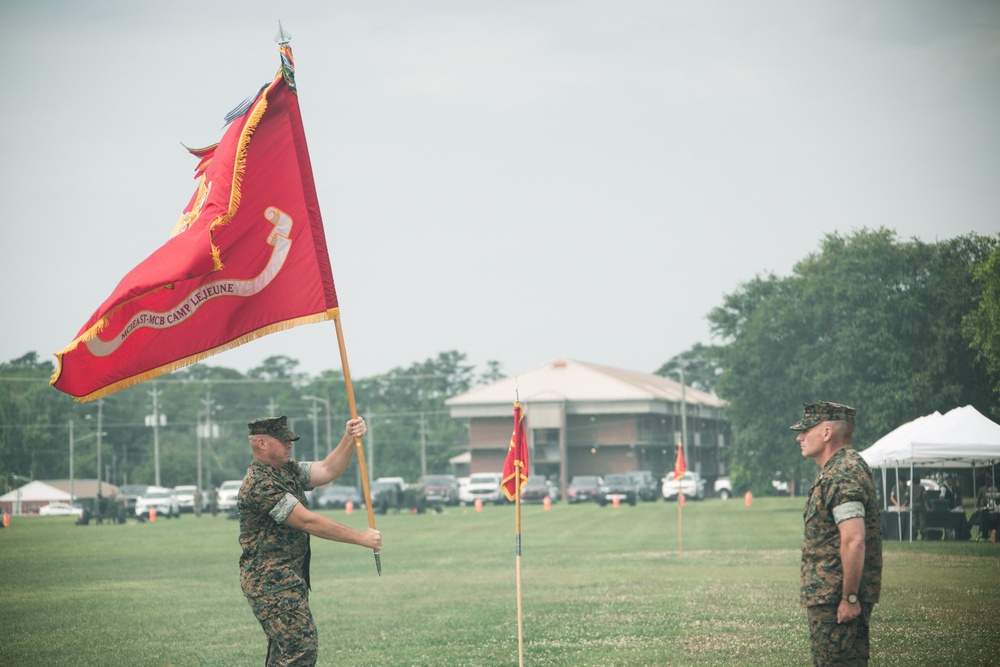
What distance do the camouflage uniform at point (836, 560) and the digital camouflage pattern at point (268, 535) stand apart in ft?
10.6

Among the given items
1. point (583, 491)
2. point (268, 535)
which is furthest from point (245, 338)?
point (583, 491)

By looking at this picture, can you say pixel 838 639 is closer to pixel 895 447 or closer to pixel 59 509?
pixel 895 447

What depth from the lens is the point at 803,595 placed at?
25.3 feet

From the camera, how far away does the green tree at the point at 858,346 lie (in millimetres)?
59250

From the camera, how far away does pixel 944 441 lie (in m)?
28.5

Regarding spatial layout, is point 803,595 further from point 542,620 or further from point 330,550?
point 330,550

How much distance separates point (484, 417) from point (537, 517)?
55701 millimetres

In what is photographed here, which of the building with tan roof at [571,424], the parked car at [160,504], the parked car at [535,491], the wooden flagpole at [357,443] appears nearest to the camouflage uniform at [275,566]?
the wooden flagpole at [357,443]

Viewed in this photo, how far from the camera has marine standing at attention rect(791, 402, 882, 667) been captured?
24.5 ft

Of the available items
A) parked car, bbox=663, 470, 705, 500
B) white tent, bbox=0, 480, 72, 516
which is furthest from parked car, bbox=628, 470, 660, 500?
white tent, bbox=0, 480, 72, 516

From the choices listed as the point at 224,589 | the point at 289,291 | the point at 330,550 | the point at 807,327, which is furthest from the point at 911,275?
the point at 289,291

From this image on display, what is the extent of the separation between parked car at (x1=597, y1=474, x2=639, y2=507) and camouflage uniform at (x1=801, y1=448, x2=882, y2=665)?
58.4 m

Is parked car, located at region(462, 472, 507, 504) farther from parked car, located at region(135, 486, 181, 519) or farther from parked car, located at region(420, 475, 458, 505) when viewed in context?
parked car, located at region(135, 486, 181, 519)

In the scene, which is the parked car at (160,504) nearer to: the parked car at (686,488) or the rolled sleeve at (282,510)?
the parked car at (686,488)
